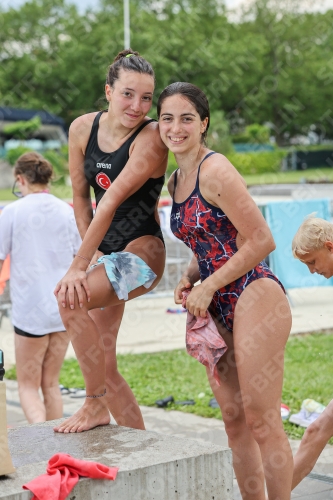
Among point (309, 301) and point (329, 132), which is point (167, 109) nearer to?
point (309, 301)

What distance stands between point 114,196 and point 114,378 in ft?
3.50

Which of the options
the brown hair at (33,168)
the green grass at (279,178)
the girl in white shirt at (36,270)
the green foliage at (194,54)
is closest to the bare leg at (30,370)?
the girl in white shirt at (36,270)

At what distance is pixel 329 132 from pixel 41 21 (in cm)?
3061

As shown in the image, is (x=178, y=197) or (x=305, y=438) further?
(x=305, y=438)

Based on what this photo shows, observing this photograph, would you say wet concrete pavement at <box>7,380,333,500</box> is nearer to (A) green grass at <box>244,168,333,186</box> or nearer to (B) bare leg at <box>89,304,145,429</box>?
(B) bare leg at <box>89,304,145,429</box>

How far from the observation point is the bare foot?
13.0 feet

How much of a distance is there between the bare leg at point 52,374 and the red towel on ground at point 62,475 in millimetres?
2421

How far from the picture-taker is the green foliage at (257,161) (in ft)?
163

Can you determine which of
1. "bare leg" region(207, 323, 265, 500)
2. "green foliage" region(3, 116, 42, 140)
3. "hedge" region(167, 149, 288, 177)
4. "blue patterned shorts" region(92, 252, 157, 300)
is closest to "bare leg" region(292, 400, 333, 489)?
"bare leg" region(207, 323, 265, 500)

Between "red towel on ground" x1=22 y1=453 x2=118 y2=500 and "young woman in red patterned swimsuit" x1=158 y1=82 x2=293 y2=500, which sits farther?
"young woman in red patterned swimsuit" x1=158 y1=82 x2=293 y2=500

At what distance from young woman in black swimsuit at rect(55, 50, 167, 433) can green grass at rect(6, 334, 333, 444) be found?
2.13 metres

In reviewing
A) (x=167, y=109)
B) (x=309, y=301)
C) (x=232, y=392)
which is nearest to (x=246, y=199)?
(x=167, y=109)

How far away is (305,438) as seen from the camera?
3.97 meters

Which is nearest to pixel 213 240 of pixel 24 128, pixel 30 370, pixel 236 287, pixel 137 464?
pixel 236 287
